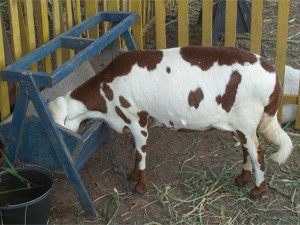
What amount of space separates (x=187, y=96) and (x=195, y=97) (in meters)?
0.06

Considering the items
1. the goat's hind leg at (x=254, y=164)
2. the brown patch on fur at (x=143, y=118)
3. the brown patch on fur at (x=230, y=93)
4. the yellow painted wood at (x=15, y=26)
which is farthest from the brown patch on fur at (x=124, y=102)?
the yellow painted wood at (x=15, y=26)

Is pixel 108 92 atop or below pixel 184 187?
atop

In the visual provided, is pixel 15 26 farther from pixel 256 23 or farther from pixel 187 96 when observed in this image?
pixel 256 23

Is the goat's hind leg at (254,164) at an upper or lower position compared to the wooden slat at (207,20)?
lower

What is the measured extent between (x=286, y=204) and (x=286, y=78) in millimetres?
1693

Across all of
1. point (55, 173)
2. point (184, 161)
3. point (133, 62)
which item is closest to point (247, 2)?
point (184, 161)

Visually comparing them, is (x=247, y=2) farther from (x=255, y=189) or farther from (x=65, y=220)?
(x=65, y=220)

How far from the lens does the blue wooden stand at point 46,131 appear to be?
3.30m

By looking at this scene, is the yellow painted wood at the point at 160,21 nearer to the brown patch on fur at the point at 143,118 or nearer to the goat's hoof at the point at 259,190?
the brown patch on fur at the point at 143,118

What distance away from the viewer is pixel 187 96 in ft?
11.9

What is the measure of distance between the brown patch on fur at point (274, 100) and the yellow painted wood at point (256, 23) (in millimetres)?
1296

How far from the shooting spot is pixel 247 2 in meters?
6.41

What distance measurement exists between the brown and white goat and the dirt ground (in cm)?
27

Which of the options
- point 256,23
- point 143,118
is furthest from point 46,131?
point 256,23
